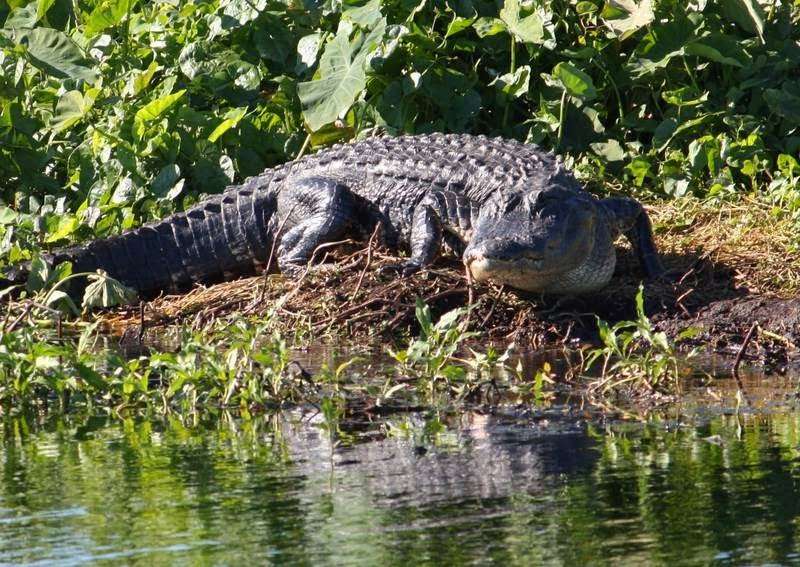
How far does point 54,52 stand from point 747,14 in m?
4.14

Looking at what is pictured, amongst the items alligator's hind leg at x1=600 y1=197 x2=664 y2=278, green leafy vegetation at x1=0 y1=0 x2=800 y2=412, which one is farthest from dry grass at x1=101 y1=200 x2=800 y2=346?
green leafy vegetation at x1=0 y1=0 x2=800 y2=412

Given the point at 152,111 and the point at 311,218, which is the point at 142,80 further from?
the point at 311,218

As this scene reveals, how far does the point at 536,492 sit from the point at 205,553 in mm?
942

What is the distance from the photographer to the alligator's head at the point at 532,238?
264 inches

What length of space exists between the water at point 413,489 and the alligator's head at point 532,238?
170 centimetres

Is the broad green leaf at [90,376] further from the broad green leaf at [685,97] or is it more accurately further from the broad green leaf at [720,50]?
the broad green leaf at [720,50]

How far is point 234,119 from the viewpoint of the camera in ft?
27.7

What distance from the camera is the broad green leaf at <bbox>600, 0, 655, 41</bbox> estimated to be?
8.30 metres

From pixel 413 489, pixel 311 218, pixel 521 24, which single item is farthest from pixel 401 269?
pixel 413 489

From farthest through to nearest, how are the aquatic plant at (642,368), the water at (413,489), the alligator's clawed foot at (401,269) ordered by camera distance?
the alligator's clawed foot at (401,269) → the aquatic plant at (642,368) → the water at (413,489)

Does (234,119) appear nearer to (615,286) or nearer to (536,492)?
(615,286)

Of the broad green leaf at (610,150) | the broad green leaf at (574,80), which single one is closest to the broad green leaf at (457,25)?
the broad green leaf at (574,80)

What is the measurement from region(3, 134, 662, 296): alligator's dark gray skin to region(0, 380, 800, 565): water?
2090 millimetres

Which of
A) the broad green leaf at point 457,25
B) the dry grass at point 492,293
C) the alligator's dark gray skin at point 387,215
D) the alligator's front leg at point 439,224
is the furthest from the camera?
the broad green leaf at point 457,25
